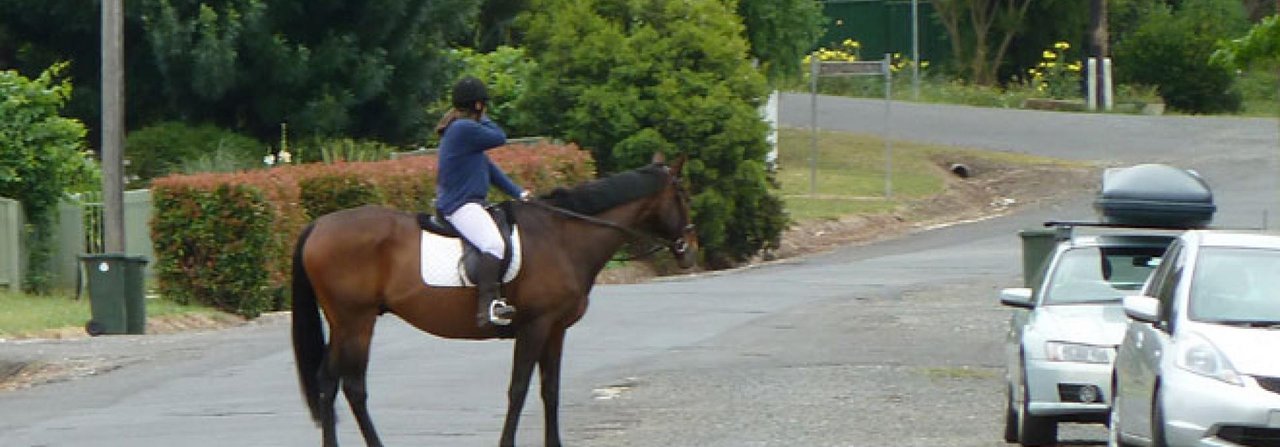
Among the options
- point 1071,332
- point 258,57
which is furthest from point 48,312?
point 1071,332

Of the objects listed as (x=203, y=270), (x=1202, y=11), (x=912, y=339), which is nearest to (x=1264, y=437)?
(x=912, y=339)

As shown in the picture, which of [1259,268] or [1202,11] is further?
[1202,11]

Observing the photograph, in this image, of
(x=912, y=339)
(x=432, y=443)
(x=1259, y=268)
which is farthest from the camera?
(x=912, y=339)

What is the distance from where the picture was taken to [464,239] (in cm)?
1455

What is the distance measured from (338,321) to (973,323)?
1198 cm

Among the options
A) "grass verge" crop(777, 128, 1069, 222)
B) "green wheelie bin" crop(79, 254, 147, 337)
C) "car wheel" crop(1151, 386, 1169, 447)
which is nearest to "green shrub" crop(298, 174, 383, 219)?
"green wheelie bin" crop(79, 254, 147, 337)

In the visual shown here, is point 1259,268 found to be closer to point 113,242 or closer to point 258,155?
point 113,242

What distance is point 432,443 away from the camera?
15445 millimetres

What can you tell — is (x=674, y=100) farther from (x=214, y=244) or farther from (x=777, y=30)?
(x=214, y=244)

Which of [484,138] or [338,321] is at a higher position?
[484,138]

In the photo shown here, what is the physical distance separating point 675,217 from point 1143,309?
3751 mm

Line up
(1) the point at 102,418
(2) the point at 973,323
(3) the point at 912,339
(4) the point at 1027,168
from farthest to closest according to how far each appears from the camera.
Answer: (4) the point at 1027,168, (2) the point at 973,323, (3) the point at 912,339, (1) the point at 102,418

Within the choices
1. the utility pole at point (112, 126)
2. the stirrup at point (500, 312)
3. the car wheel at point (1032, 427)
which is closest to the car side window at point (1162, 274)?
the car wheel at point (1032, 427)

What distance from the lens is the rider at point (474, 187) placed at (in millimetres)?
14406
